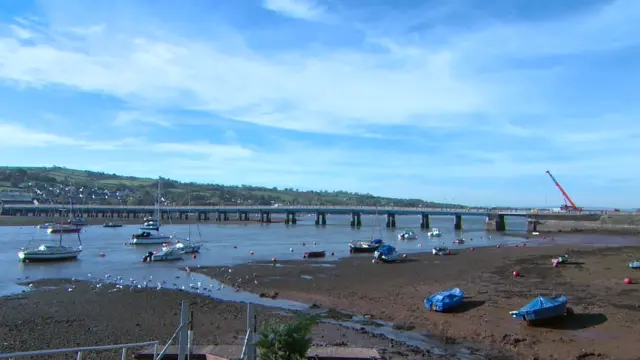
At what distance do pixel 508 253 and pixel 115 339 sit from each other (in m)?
42.6

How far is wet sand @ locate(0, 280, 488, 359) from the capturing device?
17.8m

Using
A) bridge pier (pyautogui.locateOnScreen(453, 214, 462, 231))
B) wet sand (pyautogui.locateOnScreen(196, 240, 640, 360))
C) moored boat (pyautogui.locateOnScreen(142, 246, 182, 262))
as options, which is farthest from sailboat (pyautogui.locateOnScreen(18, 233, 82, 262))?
bridge pier (pyautogui.locateOnScreen(453, 214, 462, 231))

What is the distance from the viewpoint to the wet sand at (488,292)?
18094 mm

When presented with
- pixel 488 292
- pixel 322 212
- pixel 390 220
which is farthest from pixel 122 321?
pixel 322 212

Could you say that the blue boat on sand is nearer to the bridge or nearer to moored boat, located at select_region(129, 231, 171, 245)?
moored boat, located at select_region(129, 231, 171, 245)

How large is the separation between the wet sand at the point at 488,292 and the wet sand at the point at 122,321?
3.43 meters

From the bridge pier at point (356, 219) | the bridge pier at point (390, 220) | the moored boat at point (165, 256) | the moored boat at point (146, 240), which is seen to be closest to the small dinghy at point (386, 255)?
the moored boat at point (165, 256)

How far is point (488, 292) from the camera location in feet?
88.4

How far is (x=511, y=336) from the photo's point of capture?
18469 millimetres

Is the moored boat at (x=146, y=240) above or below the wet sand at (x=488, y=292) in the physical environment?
below

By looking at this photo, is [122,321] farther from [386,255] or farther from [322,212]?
[322,212]

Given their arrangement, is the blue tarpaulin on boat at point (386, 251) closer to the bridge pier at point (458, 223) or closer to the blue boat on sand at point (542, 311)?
the blue boat on sand at point (542, 311)

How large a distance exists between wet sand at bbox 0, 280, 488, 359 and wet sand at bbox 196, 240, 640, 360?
343 centimetres

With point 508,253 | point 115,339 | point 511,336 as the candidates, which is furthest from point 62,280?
point 508,253
